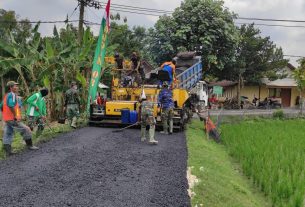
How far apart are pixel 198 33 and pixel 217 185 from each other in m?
20.9

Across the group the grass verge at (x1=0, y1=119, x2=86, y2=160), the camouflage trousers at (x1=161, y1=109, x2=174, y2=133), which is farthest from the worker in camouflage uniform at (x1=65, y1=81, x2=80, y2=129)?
the camouflage trousers at (x1=161, y1=109, x2=174, y2=133)

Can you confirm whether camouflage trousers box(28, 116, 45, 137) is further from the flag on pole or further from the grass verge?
the flag on pole

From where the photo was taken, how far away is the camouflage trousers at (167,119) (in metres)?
13.4

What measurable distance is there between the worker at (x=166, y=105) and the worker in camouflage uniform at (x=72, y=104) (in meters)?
2.68

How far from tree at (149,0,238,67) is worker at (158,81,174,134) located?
14323mm

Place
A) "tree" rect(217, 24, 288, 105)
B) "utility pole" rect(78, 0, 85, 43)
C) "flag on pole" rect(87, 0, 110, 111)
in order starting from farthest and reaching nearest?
1. "tree" rect(217, 24, 288, 105)
2. "utility pole" rect(78, 0, 85, 43)
3. "flag on pole" rect(87, 0, 110, 111)

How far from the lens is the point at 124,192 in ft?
21.6

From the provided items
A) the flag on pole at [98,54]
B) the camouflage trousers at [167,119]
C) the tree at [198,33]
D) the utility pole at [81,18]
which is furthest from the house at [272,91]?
the flag on pole at [98,54]

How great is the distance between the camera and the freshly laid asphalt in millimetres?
6172

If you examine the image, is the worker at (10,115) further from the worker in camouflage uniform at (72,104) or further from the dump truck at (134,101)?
the dump truck at (134,101)

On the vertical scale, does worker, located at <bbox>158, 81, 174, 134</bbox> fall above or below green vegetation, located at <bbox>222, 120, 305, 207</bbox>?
above

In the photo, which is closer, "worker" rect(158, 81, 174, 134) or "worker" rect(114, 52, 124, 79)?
"worker" rect(158, 81, 174, 134)

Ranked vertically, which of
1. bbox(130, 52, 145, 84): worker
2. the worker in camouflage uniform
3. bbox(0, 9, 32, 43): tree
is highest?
bbox(0, 9, 32, 43): tree

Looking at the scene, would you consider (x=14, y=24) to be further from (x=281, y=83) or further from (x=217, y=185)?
(x=217, y=185)
